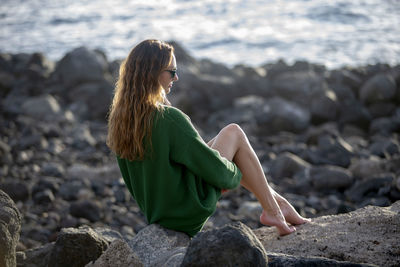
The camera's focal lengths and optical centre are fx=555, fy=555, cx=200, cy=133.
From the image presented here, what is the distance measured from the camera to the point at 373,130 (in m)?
10.7

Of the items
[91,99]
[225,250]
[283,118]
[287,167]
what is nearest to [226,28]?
[91,99]

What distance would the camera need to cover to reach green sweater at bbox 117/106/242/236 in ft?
12.0

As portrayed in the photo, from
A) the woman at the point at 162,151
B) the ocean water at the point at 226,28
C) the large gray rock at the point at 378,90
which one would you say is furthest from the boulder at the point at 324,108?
the woman at the point at 162,151

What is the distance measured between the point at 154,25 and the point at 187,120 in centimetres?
Result: 2222

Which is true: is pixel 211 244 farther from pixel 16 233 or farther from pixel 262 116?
pixel 262 116

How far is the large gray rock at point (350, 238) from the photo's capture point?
353 cm

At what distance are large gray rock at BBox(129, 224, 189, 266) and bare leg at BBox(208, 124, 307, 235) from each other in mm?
639

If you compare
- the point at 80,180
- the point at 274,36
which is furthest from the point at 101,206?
the point at 274,36

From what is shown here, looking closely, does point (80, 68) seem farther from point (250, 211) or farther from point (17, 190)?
point (250, 211)

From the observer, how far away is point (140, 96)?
370 centimetres

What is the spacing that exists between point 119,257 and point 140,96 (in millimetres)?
1058

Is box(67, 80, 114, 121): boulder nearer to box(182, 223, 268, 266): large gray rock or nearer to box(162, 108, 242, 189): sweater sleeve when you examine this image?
box(162, 108, 242, 189): sweater sleeve

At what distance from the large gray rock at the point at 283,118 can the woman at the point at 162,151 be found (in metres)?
7.12

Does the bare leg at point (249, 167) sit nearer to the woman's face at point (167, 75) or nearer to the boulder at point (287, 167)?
the woman's face at point (167, 75)
